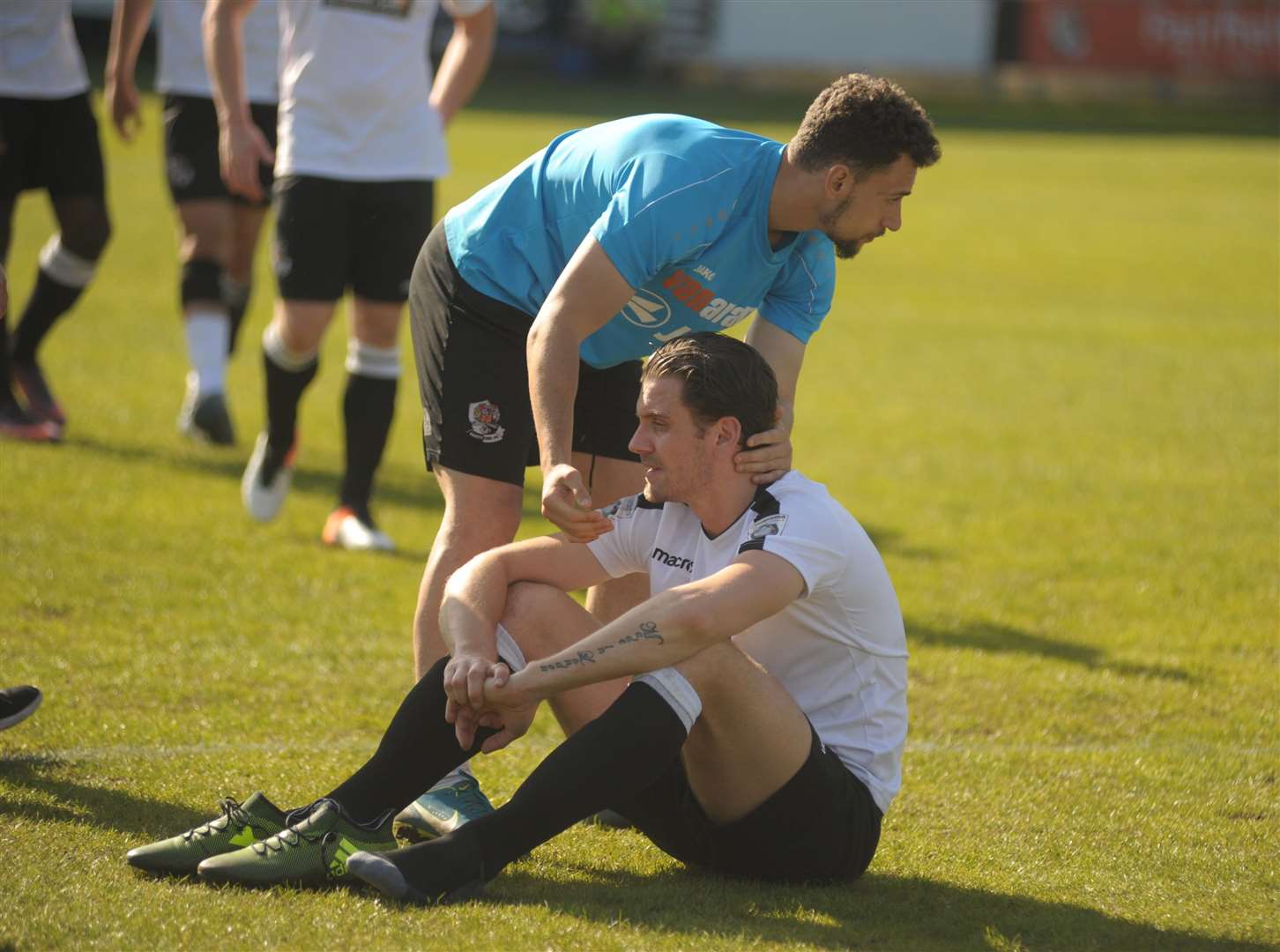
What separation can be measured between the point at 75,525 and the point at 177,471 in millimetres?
1145

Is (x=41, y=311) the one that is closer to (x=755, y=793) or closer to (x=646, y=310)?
(x=646, y=310)

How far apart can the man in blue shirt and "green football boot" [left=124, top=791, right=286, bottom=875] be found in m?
0.45

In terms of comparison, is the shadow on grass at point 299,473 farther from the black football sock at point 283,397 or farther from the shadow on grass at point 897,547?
the shadow on grass at point 897,547

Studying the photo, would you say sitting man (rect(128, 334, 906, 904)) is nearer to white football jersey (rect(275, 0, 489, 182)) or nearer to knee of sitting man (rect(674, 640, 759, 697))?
knee of sitting man (rect(674, 640, 759, 697))

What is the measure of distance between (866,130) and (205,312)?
539 cm

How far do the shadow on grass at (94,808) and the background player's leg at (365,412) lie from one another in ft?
8.83

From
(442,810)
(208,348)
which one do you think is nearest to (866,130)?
(442,810)

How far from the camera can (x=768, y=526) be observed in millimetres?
3467

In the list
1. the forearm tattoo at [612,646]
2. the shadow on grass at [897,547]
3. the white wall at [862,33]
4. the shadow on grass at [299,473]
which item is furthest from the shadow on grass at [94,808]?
the white wall at [862,33]

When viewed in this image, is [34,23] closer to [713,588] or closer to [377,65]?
[377,65]

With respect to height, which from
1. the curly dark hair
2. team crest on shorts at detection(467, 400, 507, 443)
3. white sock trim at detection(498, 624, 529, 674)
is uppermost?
the curly dark hair

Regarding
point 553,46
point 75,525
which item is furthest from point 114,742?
point 553,46

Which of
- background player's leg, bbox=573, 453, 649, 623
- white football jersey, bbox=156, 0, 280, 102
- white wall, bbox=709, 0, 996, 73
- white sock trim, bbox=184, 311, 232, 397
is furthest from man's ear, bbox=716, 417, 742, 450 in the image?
white wall, bbox=709, 0, 996, 73

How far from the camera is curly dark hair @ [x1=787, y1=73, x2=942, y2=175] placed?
3.68m
